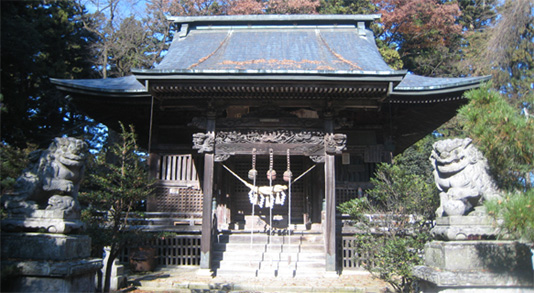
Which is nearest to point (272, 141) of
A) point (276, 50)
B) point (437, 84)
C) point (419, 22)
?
point (276, 50)

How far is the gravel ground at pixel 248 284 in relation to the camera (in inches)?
300

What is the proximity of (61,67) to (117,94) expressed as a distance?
11008mm

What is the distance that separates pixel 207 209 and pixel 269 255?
1950 millimetres

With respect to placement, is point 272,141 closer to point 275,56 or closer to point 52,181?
point 275,56

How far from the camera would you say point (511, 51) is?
58.4ft

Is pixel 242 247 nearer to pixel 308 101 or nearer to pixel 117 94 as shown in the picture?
pixel 308 101

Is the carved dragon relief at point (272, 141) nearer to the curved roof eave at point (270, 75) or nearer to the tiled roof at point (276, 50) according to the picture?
the curved roof eave at point (270, 75)

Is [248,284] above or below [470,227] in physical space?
below

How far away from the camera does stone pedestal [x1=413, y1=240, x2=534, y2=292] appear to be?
Answer: 4699mm

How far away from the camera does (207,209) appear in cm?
900

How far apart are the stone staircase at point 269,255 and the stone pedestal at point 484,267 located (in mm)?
4304

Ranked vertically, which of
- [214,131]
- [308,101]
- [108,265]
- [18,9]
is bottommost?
[108,265]

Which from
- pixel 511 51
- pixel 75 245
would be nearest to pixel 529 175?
pixel 75 245

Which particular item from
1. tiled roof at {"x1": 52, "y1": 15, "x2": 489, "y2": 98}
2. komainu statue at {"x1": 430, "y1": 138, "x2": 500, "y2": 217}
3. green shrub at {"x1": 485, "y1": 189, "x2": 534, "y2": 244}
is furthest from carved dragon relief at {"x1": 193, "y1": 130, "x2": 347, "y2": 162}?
green shrub at {"x1": 485, "y1": 189, "x2": 534, "y2": 244}
